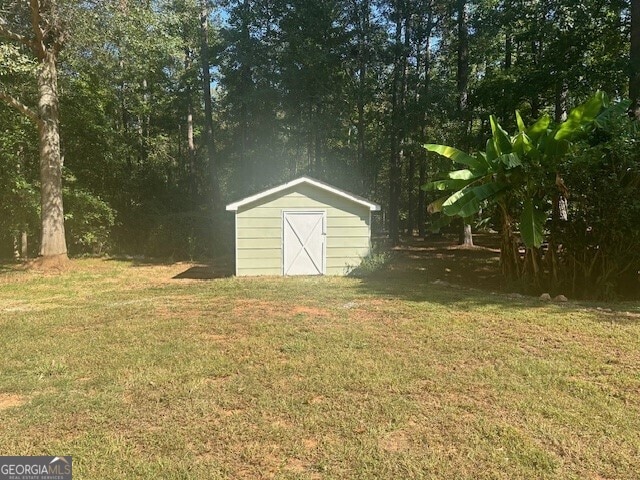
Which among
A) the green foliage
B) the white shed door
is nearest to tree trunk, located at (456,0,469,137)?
the white shed door

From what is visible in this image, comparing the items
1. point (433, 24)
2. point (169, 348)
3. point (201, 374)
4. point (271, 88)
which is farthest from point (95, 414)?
point (433, 24)

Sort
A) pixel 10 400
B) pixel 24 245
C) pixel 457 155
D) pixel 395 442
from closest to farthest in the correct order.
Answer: pixel 395 442 < pixel 10 400 < pixel 457 155 < pixel 24 245

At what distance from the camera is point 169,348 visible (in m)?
5.01

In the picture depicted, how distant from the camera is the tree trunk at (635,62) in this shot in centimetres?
986

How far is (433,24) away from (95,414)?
21474mm

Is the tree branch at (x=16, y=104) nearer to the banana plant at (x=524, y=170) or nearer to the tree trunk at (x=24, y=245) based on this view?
the tree trunk at (x=24, y=245)

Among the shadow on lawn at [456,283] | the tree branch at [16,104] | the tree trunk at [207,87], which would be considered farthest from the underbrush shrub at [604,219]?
the tree trunk at [207,87]

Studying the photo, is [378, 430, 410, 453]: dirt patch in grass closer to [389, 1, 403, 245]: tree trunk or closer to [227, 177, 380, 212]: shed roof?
[227, 177, 380, 212]: shed roof

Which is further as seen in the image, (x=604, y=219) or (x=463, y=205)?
(x=463, y=205)

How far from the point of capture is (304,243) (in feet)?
37.6

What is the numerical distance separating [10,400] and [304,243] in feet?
27.0

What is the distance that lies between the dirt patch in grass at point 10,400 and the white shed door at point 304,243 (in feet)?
26.0

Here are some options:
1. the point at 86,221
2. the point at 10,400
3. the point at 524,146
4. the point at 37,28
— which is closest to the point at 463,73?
the point at 524,146

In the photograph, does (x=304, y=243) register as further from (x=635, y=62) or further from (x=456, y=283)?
(x=635, y=62)
